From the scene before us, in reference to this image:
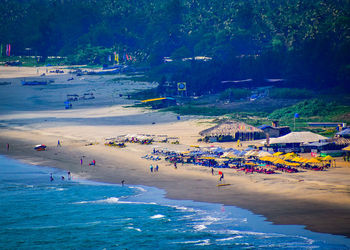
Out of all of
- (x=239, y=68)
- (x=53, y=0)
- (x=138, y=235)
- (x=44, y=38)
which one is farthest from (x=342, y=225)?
(x=53, y=0)

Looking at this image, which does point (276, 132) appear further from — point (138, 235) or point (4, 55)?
point (4, 55)

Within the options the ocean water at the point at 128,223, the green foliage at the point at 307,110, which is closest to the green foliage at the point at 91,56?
the green foliage at the point at 307,110

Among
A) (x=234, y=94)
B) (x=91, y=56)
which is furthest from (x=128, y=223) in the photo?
(x=91, y=56)

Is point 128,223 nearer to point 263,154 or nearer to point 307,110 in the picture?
point 263,154

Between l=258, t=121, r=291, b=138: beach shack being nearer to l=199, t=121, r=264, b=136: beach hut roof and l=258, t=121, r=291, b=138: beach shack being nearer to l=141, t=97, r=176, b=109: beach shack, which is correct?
l=199, t=121, r=264, b=136: beach hut roof

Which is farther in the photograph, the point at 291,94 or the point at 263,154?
the point at 291,94

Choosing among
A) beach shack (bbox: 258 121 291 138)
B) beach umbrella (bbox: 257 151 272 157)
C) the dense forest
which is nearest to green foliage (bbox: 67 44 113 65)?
the dense forest
